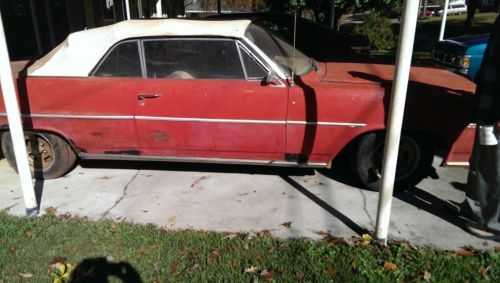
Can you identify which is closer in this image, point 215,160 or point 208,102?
point 208,102

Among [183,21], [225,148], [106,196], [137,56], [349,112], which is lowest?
[106,196]

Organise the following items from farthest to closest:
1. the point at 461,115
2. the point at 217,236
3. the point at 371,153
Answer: the point at 371,153
the point at 461,115
the point at 217,236

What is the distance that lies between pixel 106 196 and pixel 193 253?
1.49 m

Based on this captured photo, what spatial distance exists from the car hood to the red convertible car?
20 millimetres

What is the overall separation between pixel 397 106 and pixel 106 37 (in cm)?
297

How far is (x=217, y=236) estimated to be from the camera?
3.41 metres

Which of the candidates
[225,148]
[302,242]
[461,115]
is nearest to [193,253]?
[302,242]

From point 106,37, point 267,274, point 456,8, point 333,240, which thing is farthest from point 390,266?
point 456,8

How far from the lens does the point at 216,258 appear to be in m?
3.12

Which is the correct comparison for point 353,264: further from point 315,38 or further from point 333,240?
point 315,38

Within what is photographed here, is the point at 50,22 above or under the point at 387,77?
above

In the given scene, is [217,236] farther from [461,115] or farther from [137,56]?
[461,115]

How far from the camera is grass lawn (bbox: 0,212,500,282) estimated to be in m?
2.93

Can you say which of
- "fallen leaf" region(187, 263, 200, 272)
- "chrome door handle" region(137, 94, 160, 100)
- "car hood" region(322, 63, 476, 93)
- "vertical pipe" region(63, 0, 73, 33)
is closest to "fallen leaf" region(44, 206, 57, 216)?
"chrome door handle" region(137, 94, 160, 100)
